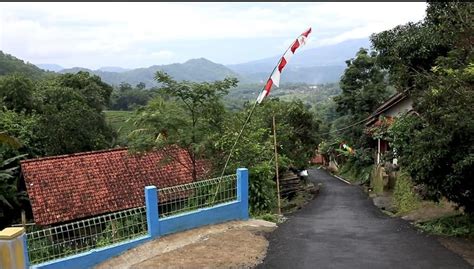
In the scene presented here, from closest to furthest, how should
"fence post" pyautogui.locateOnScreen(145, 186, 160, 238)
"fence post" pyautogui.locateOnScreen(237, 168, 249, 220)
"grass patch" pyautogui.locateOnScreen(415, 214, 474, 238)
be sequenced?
"fence post" pyautogui.locateOnScreen(145, 186, 160, 238) → "grass patch" pyautogui.locateOnScreen(415, 214, 474, 238) → "fence post" pyautogui.locateOnScreen(237, 168, 249, 220)

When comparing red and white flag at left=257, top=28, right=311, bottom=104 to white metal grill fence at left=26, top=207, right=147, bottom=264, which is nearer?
white metal grill fence at left=26, top=207, right=147, bottom=264

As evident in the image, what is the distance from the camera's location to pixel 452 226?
33.6 ft

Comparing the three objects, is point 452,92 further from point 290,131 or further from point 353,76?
point 353,76

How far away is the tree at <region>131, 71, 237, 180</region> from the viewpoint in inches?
481

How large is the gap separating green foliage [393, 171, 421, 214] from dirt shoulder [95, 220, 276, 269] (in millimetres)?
6930

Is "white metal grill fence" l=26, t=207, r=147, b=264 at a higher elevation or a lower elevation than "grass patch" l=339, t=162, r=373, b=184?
higher

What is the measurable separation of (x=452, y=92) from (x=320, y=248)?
4164mm

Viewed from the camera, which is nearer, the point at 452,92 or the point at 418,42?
the point at 452,92

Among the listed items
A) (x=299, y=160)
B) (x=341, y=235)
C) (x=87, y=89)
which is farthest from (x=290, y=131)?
(x=341, y=235)

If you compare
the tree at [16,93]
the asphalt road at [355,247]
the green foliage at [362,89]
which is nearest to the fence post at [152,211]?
the asphalt road at [355,247]

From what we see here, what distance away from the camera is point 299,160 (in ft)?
92.2

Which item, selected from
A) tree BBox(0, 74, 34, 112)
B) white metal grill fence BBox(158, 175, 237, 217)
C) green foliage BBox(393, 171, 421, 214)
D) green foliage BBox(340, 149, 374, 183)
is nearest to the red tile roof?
white metal grill fence BBox(158, 175, 237, 217)

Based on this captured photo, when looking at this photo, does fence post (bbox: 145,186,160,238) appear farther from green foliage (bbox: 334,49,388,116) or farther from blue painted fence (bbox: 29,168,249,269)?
green foliage (bbox: 334,49,388,116)

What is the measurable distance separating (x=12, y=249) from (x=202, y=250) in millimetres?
3478
